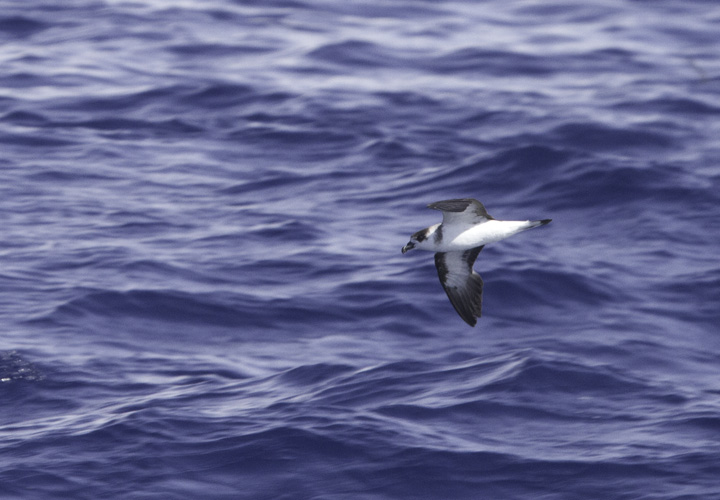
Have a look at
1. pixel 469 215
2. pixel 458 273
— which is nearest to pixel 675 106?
pixel 458 273

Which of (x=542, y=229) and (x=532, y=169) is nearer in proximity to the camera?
(x=542, y=229)

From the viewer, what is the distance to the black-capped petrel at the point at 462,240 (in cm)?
902

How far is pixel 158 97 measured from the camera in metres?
19.7

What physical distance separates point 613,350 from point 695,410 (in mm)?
1383

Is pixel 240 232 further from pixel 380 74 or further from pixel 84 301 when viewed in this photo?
pixel 380 74

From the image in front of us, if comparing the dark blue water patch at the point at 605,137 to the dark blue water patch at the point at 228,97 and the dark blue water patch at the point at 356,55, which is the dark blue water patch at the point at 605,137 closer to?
the dark blue water patch at the point at 356,55

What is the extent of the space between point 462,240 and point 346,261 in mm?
5217

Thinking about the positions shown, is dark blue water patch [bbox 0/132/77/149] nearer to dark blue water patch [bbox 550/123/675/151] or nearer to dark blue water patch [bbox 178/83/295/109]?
dark blue water patch [bbox 178/83/295/109]

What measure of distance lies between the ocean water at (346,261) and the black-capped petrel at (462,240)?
1.63 m

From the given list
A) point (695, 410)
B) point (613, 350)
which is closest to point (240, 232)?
point (613, 350)

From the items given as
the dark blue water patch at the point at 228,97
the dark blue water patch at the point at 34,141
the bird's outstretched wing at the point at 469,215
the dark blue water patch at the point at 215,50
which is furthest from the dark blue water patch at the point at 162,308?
the dark blue water patch at the point at 215,50

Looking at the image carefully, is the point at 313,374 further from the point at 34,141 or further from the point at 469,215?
the point at 34,141

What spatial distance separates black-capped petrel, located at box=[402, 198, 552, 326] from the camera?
29.6ft

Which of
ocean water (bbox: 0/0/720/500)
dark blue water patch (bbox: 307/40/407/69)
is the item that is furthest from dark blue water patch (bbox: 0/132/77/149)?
dark blue water patch (bbox: 307/40/407/69)
